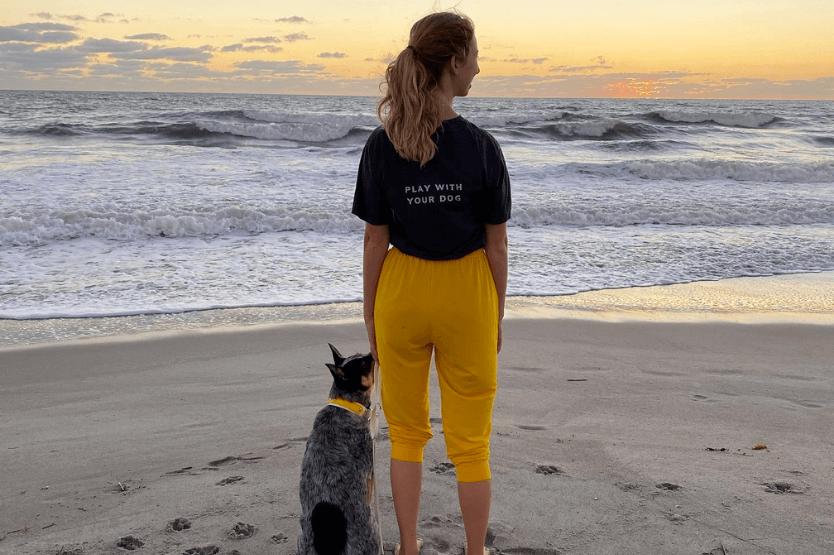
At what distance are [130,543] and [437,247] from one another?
1828 millimetres

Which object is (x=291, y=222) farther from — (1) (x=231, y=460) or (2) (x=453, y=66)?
(2) (x=453, y=66)

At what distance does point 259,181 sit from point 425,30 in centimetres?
1202

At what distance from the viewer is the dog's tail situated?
2.11 meters

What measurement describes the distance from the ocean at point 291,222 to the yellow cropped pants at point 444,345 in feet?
13.1

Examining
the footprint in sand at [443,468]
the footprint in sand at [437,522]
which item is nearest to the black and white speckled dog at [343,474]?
the footprint in sand at [437,522]

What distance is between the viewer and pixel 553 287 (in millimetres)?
6902

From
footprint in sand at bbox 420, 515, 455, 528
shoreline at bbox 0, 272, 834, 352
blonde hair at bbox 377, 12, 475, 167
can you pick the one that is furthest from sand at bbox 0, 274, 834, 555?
blonde hair at bbox 377, 12, 475, 167

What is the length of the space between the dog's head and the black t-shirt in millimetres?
570

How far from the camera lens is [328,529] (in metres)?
2.12

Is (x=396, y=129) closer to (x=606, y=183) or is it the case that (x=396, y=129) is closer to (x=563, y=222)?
(x=563, y=222)

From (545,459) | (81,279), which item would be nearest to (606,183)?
(81,279)

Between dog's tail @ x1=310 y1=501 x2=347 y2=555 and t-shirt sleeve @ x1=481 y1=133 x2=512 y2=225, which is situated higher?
t-shirt sleeve @ x1=481 y1=133 x2=512 y2=225

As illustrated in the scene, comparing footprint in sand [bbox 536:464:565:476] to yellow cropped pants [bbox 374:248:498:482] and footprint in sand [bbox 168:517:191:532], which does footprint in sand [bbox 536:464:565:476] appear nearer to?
yellow cropped pants [bbox 374:248:498:482]

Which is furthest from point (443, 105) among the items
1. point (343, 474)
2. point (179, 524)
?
point (179, 524)
